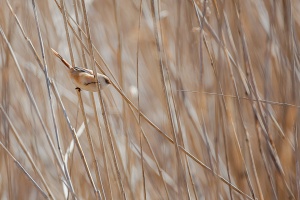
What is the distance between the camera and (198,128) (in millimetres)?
1326

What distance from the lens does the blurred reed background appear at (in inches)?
42.9

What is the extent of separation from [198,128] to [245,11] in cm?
52

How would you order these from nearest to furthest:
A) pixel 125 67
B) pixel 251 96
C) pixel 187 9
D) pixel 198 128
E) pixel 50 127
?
1. pixel 251 96
2. pixel 187 9
3. pixel 198 128
4. pixel 50 127
5. pixel 125 67

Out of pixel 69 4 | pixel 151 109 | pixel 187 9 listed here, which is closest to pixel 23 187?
pixel 151 109

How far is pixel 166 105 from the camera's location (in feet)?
3.61

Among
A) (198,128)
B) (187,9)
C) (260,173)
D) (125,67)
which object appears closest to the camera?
(187,9)

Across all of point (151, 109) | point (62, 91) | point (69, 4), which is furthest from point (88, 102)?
point (69, 4)

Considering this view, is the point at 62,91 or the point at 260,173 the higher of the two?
the point at 62,91

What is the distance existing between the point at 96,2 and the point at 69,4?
4.7 inches

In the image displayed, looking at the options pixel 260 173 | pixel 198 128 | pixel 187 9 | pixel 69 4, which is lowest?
pixel 260 173

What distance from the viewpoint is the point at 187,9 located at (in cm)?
121

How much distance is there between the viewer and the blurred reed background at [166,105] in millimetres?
1091

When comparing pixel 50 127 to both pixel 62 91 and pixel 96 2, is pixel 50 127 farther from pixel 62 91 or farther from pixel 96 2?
pixel 96 2

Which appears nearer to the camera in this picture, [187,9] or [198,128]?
[187,9]
